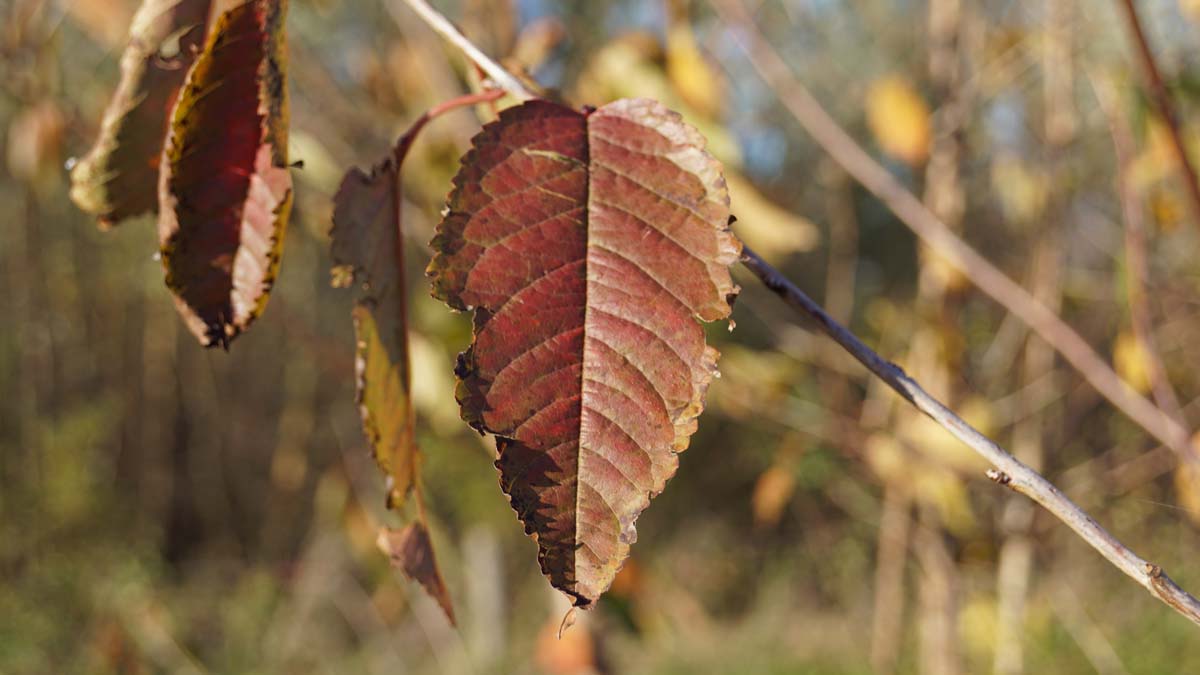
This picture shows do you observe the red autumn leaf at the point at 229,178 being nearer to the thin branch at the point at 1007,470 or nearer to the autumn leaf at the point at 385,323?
the autumn leaf at the point at 385,323

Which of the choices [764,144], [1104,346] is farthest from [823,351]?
[1104,346]

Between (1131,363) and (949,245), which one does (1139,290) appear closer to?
(949,245)

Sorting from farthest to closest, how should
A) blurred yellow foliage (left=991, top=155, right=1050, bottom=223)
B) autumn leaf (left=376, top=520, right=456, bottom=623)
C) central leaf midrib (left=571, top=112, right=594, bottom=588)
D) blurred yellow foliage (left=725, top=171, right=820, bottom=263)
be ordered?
blurred yellow foliage (left=991, top=155, right=1050, bottom=223)
blurred yellow foliage (left=725, top=171, right=820, bottom=263)
autumn leaf (left=376, top=520, right=456, bottom=623)
central leaf midrib (left=571, top=112, right=594, bottom=588)

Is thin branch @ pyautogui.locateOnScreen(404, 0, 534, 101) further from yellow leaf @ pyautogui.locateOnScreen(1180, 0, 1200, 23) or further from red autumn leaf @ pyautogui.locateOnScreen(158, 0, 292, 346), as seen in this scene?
yellow leaf @ pyautogui.locateOnScreen(1180, 0, 1200, 23)

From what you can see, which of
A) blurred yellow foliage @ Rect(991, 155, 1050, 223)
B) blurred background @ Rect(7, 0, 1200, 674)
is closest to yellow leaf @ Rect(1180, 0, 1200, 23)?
blurred background @ Rect(7, 0, 1200, 674)

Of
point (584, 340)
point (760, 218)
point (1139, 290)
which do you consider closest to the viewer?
point (584, 340)

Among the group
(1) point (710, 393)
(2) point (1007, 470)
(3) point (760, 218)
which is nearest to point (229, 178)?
(2) point (1007, 470)

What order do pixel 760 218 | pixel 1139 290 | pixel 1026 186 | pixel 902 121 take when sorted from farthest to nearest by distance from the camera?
pixel 1026 186 < pixel 902 121 < pixel 760 218 < pixel 1139 290
